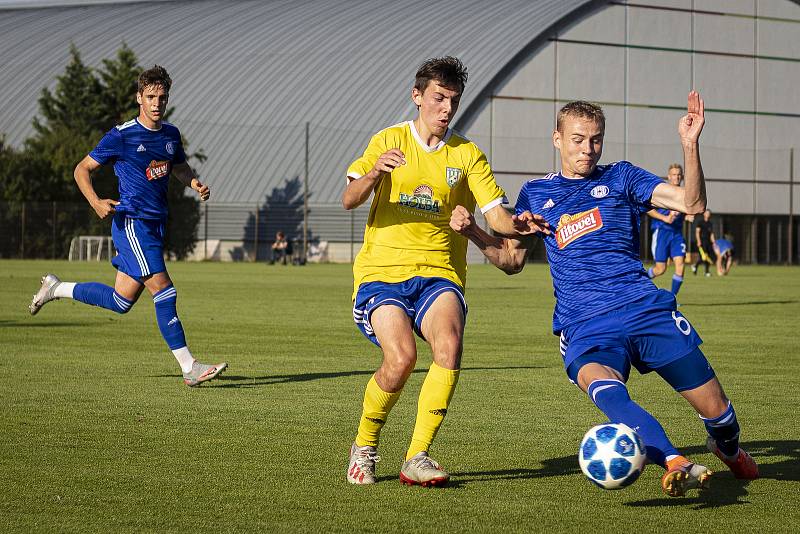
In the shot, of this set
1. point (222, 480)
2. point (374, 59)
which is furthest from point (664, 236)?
point (374, 59)

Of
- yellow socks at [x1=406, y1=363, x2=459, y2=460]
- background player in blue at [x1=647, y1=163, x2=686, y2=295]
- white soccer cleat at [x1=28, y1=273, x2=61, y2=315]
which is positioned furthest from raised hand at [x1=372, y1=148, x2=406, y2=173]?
Result: background player in blue at [x1=647, y1=163, x2=686, y2=295]

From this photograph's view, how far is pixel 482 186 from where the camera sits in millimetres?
6730

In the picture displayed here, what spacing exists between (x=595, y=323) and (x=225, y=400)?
3971 mm

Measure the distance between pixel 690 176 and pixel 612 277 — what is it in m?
0.69

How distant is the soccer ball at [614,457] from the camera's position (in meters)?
5.41

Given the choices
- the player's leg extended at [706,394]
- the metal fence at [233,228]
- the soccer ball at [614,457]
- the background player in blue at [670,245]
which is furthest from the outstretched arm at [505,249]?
the metal fence at [233,228]

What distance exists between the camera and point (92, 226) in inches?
2084

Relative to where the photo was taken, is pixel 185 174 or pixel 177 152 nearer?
pixel 177 152

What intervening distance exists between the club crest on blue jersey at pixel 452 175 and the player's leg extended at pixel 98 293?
4.74m

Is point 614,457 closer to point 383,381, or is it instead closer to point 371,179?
point 383,381

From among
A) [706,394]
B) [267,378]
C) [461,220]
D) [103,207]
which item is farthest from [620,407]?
[103,207]

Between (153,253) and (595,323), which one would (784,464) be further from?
(153,253)

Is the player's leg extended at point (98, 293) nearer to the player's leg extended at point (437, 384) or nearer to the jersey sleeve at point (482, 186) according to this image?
the jersey sleeve at point (482, 186)

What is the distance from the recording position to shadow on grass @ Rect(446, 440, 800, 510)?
5871 mm
